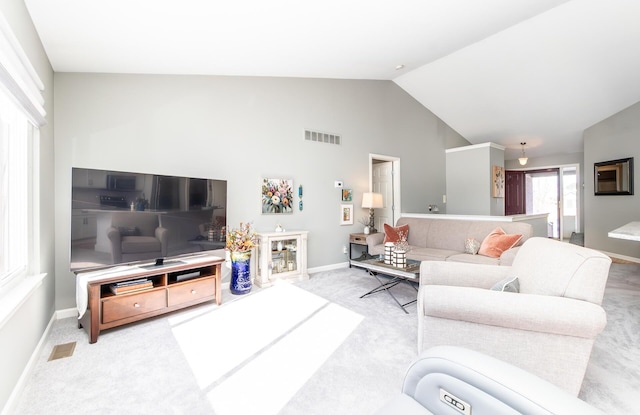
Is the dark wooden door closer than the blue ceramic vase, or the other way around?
the blue ceramic vase

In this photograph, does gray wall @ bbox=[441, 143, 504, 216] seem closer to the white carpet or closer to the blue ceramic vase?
the white carpet

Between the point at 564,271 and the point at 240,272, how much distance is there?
302 cm

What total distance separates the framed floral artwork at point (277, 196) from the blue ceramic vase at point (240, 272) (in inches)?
32.3

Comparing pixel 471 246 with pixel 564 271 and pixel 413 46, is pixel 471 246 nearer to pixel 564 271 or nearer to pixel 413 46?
pixel 564 271

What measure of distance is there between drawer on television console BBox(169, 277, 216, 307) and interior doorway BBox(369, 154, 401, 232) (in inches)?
146

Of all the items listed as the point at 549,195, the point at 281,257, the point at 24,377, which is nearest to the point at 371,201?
the point at 281,257

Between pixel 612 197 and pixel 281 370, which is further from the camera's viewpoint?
pixel 612 197

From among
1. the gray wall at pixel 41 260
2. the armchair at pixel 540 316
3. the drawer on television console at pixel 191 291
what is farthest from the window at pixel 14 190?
the armchair at pixel 540 316

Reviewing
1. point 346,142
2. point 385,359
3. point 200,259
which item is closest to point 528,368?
point 385,359

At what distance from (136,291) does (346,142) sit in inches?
146

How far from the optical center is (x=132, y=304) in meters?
2.49

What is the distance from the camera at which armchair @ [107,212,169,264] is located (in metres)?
2.51

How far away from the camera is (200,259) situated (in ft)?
10.2

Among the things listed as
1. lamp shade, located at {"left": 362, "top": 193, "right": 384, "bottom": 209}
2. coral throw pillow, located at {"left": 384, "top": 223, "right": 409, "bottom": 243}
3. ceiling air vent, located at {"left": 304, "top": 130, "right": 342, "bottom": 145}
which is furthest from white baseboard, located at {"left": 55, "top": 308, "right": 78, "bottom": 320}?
lamp shade, located at {"left": 362, "top": 193, "right": 384, "bottom": 209}
